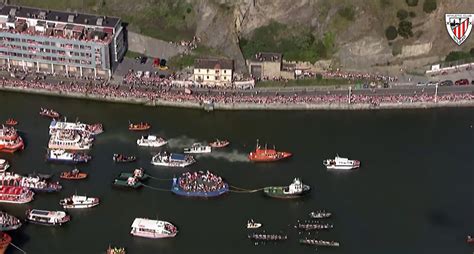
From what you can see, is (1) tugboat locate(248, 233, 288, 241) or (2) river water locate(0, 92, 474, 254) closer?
(1) tugboat locate(248, 233, 288, 241)

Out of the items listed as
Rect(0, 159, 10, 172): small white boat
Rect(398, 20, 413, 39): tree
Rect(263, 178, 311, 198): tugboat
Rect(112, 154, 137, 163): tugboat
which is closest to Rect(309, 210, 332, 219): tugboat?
Rect(263, 178, 311, 198): tugboat

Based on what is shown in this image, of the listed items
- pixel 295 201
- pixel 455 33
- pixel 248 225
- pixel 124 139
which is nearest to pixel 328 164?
pixel 295 201

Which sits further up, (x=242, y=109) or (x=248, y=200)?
(x=242, y=109)

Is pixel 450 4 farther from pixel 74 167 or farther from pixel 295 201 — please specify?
pixel 74 167

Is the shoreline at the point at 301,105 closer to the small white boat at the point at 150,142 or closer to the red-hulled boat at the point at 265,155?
the small white boat at the point at 150,142

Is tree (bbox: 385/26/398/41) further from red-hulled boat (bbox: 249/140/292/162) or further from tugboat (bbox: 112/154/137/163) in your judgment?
tugboat (bbox: 112/154/137/163)
